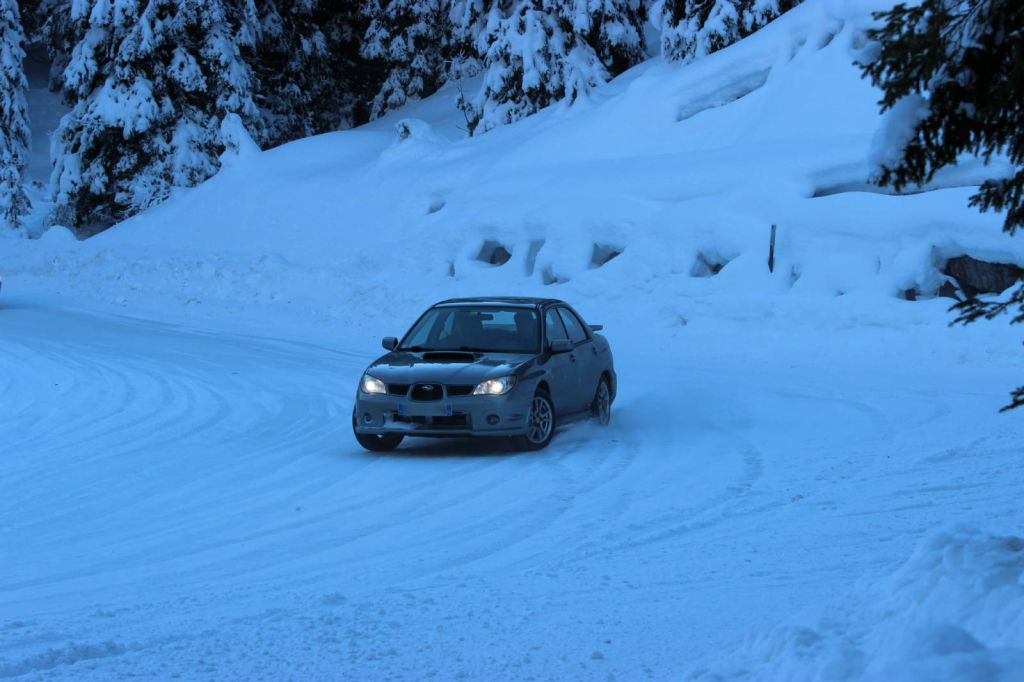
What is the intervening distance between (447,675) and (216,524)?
3348 mm

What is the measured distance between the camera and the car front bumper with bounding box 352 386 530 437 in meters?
10.3

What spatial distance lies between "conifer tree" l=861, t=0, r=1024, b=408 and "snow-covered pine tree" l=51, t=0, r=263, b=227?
104 feet

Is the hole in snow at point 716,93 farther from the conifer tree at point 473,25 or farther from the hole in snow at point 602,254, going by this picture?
the conifer tree at point 473,25

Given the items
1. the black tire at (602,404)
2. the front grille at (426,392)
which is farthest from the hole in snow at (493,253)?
the front grille at (426,392)

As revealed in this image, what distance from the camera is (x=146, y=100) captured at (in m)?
34.0

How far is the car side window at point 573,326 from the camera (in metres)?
12.4

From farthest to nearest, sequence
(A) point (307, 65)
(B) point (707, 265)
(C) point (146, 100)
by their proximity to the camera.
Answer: (A) point (307, 65) < (C) point (146, 100) < (B) point (707, 265)

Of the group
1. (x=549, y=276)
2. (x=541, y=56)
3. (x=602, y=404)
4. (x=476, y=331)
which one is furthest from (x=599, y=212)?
(x=476, y=331)

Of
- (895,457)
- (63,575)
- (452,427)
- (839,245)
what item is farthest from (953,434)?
(839,245)

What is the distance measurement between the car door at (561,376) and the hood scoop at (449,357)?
76cm

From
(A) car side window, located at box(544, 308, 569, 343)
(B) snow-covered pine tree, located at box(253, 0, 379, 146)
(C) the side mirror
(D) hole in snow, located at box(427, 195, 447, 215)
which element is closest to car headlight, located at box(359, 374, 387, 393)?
(C) the side mirror

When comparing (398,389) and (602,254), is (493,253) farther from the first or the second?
(398,389)

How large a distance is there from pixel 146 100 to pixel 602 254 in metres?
17.0

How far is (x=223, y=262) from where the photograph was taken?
2762 cm
